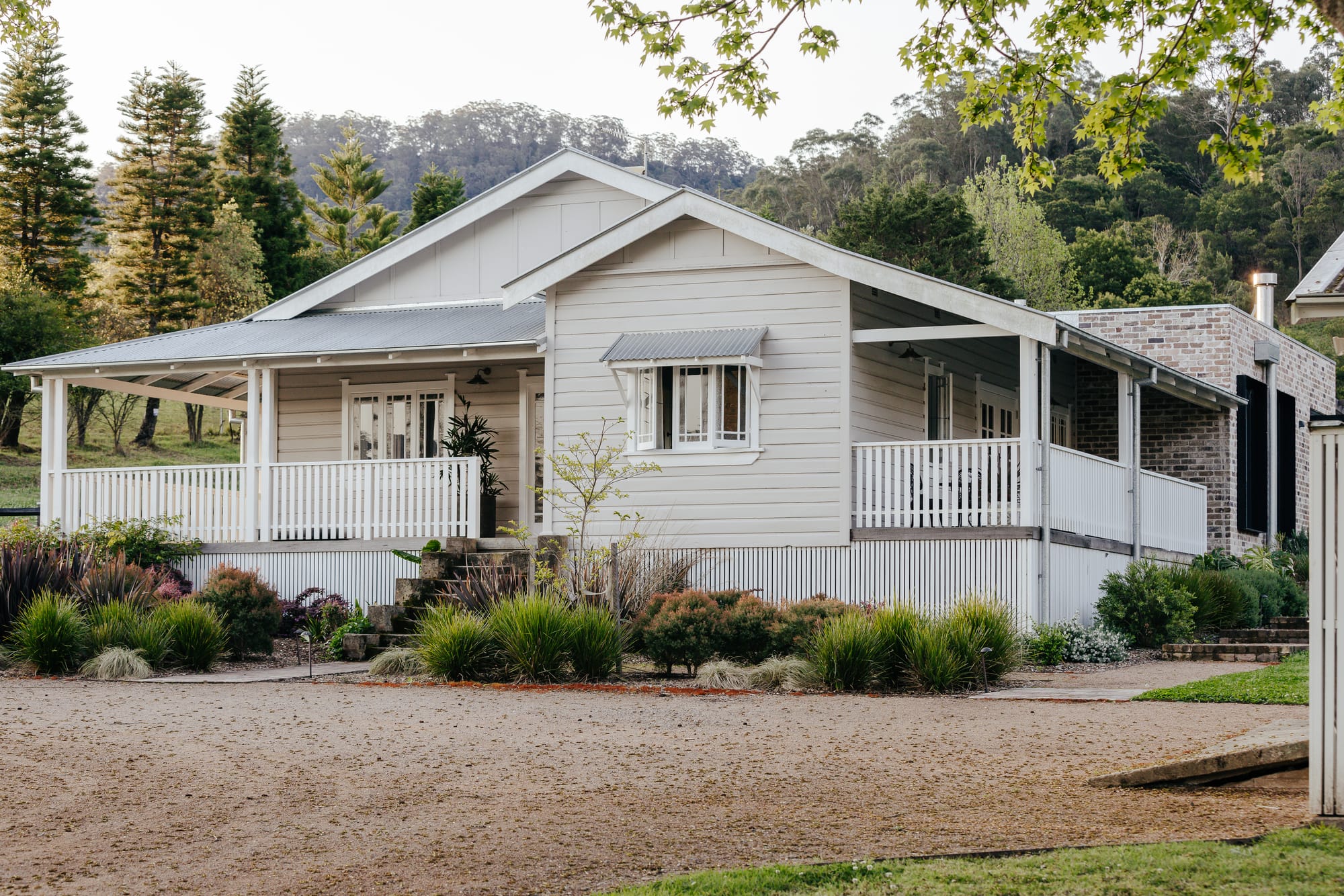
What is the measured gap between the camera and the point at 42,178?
147 ft

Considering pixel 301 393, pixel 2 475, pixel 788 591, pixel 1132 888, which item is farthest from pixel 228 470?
pixel 2 475

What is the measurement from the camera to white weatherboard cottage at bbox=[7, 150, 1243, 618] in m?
16.4

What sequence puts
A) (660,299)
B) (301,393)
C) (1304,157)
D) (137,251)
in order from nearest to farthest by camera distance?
1. (660,299)
2. (301,393)
3. (137,251)
4. (1304,157)

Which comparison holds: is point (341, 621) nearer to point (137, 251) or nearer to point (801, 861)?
point (801, 861)

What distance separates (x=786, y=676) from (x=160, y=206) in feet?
127

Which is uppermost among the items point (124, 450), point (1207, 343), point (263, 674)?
point (1207, 343)

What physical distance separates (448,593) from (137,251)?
3277 cm

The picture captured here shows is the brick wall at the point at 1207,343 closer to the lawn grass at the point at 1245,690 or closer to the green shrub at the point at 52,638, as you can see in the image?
the lawn grass at the point at 1245,690

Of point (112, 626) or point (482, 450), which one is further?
point (482, 450)

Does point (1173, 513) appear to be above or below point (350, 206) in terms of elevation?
below

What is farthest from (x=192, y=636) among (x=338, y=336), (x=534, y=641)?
(x=338, y=336)

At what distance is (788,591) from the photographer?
16.8 meters

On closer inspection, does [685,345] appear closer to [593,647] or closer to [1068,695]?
[593,647]

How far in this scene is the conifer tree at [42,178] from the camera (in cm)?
4428
